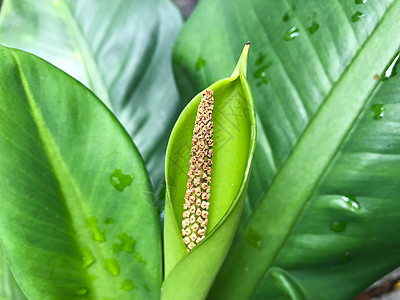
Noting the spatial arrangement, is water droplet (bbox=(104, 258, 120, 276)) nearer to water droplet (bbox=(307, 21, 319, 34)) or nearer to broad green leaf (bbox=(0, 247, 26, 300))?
broad green leaf (bbox=(0, 247, 26, 300))

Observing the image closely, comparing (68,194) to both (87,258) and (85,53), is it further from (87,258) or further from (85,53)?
(85,53)

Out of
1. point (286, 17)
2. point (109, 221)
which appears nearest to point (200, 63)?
point (286, 17)

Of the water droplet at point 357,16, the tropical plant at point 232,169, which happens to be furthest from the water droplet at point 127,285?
the water droplet at point 357,16

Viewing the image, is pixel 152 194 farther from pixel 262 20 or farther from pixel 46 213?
pixel 262 20

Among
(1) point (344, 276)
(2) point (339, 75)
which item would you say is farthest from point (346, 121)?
(1) point (344, 276)

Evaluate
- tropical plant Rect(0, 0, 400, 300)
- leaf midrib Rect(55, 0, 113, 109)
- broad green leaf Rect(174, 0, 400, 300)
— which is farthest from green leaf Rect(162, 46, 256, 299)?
leaf midrib Rect(55, 0, 113, 109)

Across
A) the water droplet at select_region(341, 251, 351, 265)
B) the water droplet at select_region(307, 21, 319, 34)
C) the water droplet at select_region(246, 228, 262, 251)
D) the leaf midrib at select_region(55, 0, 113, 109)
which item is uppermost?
the leaf midrib at select_region(55, 0, 113, 109)
